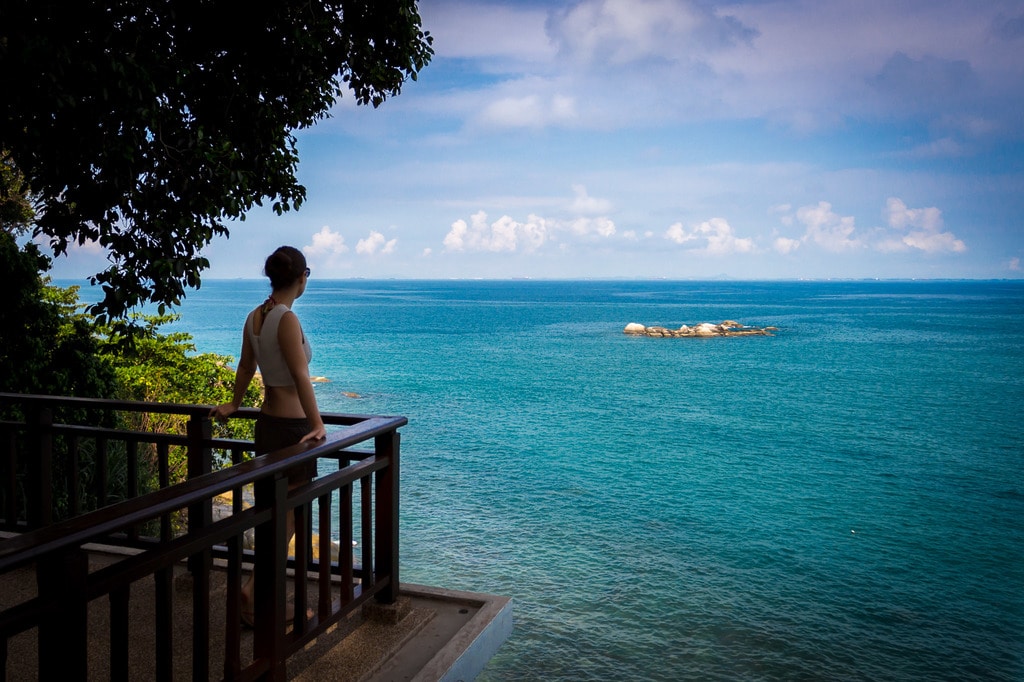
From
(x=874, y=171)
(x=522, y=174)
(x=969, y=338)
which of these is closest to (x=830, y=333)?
(x=969, y=338)

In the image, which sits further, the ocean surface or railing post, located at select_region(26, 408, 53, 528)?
the ocean surface

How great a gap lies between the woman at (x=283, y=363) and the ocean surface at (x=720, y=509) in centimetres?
793

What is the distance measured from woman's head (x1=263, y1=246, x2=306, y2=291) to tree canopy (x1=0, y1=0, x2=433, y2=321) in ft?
5.35

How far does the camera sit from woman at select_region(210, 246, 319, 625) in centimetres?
331

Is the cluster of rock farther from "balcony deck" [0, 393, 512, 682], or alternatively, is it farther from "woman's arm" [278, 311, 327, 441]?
"woman's arm" [278, 311, 327, 441]

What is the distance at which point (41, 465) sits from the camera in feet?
14.1

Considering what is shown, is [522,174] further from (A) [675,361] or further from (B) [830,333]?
(A) [675,361]

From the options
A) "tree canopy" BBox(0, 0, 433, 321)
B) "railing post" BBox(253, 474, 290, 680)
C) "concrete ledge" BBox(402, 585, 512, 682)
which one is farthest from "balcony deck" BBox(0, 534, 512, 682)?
"tree canopy" BBox(0, 0, 433, 321)

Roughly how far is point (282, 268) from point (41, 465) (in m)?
2.01

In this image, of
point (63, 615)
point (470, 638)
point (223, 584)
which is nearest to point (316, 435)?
point (470, 638)

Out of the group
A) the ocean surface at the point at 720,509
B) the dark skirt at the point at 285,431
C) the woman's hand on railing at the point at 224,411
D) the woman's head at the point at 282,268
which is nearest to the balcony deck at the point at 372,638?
the dark skirt at the point at 285,431

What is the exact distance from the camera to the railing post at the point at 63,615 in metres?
1.93

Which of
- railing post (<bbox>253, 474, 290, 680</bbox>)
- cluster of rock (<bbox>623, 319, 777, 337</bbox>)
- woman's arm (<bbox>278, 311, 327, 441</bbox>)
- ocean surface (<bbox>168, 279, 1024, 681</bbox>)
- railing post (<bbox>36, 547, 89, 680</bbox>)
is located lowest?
ocean surface (<bbox>168, 279, 1024, 681</bbox>)

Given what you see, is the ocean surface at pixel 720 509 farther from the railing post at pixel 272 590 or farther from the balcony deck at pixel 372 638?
the railing post at pixel 272 590
